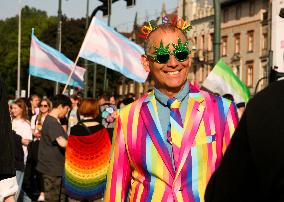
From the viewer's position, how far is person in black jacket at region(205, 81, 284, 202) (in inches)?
74.5

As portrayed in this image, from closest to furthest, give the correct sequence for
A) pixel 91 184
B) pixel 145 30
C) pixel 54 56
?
1. pixel 145 30
2. pixel 91 184
3. pixel 54 56

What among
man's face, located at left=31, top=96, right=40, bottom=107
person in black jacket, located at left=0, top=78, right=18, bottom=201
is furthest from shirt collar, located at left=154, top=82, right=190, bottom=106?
man's face, located at left=31, top=96, right=40, bottom=107

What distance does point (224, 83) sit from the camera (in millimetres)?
14102

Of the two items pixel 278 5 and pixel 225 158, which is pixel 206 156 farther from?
pixel 278 5

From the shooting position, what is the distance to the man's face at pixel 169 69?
3.79 metres

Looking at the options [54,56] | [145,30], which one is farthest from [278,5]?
[54,56]

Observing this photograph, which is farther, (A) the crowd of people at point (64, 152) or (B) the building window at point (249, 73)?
(B) the building window at point (249, 73)

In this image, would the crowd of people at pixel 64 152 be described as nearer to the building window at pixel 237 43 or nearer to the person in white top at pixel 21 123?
the person in white top at pixel 21 123

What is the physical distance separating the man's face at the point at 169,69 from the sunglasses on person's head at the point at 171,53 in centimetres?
1

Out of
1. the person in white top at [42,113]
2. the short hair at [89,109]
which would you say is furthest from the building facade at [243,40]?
the short hair at [89,109]

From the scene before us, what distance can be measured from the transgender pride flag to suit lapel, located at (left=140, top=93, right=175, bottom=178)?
11689mm

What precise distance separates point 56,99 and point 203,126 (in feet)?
22.6

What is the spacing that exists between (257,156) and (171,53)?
6.34 feet

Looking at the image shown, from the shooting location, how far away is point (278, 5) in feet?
31.8
